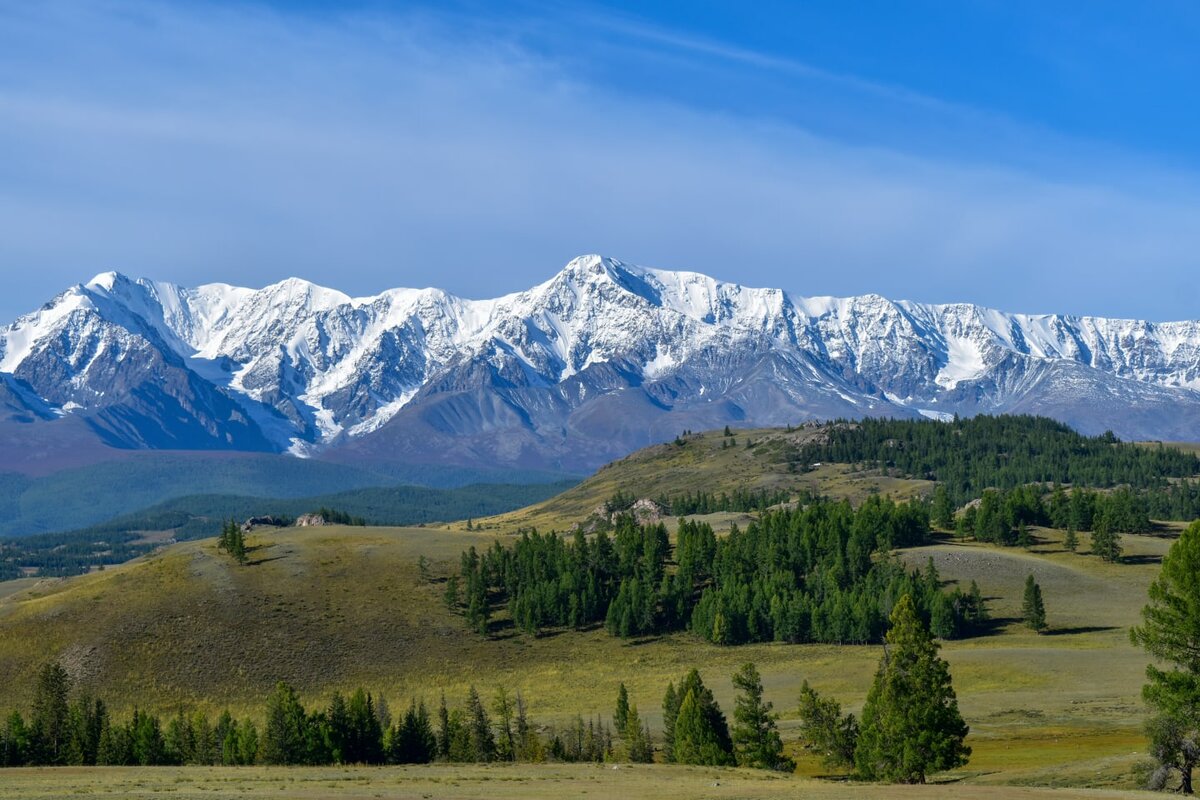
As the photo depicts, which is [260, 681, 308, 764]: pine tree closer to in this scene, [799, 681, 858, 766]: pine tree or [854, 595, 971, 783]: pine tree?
[799, 681, 858, 766]: pine tree

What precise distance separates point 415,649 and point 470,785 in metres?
106

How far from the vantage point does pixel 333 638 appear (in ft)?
568

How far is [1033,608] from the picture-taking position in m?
169

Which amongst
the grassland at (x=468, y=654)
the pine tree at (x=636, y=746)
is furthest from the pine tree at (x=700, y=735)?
the grassland at (x=468, y=654)

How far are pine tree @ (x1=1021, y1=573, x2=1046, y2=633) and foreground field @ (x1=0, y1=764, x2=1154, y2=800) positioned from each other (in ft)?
312

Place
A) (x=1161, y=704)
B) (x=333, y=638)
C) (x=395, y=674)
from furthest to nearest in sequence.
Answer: (x=333, y=638)
(x=395, y=674)
(x=1161, y=704)

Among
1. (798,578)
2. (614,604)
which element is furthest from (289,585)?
(798,578)

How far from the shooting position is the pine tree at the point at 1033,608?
168 metres

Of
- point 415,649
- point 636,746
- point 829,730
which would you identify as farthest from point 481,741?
point 415,649

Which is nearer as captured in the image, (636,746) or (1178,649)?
(1178,649)

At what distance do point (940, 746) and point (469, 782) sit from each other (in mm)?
25576

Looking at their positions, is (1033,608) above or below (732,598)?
below

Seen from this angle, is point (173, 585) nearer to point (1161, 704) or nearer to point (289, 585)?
point (289, 585)

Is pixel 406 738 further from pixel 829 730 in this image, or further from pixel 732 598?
pixel 732 598
